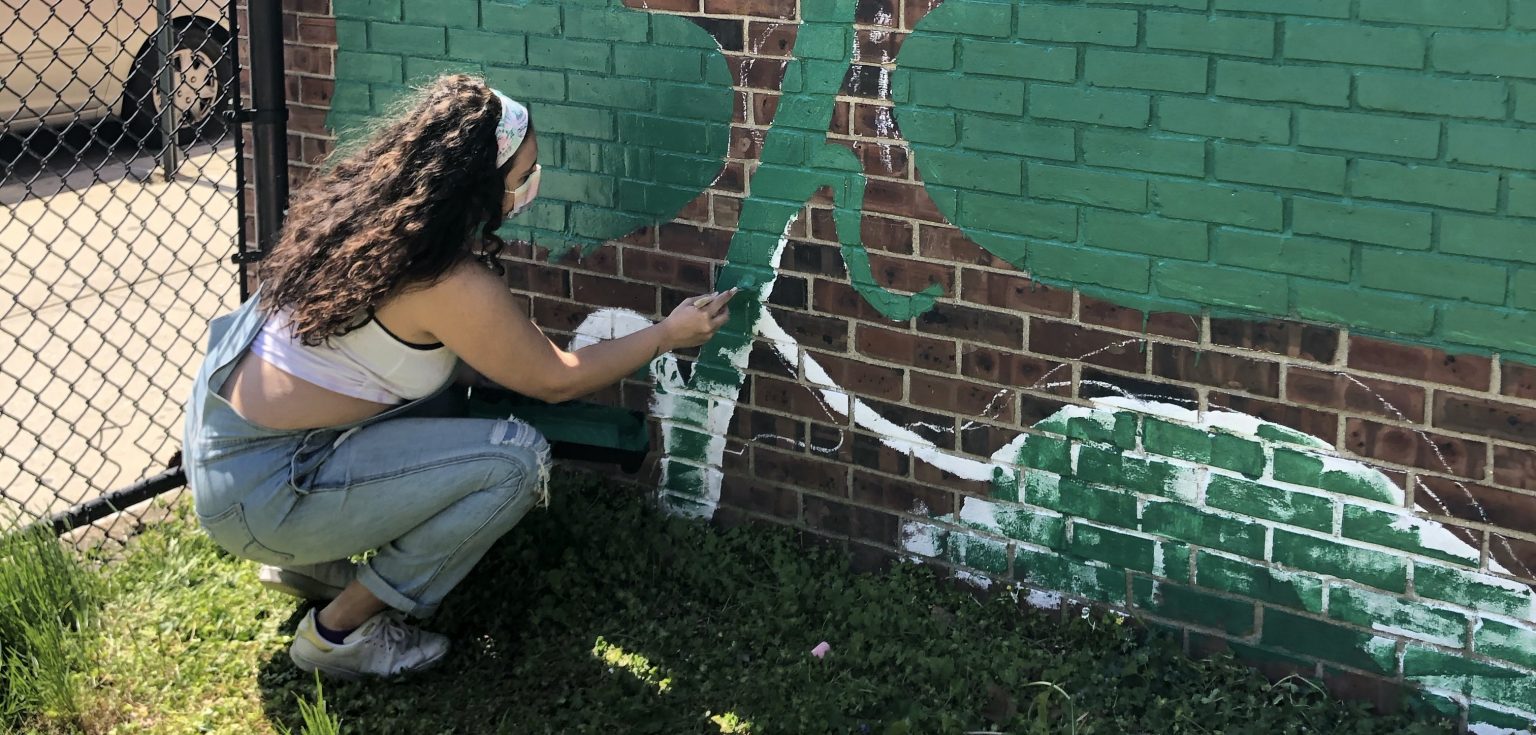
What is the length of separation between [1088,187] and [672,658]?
4.65ft

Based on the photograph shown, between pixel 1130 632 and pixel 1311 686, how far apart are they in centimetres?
40

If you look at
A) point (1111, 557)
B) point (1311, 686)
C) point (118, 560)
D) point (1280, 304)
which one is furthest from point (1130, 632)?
point (118, 560)

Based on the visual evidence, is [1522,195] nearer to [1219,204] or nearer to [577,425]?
[1219,204]

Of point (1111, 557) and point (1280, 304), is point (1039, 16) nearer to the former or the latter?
point (1280, 304)

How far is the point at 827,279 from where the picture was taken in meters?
3.73

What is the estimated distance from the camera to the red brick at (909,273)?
11.6 ft

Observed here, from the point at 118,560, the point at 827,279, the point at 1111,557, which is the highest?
the point at 827,279

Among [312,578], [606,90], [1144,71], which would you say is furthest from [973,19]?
[312,578]

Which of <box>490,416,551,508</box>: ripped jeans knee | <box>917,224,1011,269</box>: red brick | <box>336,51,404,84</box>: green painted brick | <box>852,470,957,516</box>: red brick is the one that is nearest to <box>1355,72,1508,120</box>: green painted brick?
<box>917,224,1011,269</box>: red brick

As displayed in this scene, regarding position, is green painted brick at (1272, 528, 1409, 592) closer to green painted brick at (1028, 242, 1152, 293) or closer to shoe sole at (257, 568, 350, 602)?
green painted brick at (1028, 242, 1152, 293)

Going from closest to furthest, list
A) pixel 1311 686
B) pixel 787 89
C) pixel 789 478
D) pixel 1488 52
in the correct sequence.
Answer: pixel 1488 52, pixel 1311 686, pixel 787 89, pixel 789 478

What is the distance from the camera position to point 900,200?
11.7 feet

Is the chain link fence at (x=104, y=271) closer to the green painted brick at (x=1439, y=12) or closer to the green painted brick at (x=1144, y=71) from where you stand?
the green painted brick at (x=1144, y=71)

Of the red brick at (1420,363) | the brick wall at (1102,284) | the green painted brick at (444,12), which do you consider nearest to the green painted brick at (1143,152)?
the brick wall at (1102,284)
